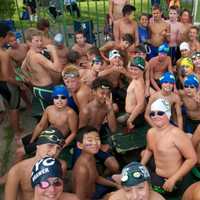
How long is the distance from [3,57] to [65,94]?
1.35 metres

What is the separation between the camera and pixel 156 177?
452 cm

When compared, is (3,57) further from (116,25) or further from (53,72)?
(116,25)

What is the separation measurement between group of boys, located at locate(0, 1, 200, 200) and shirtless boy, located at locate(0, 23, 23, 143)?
16 mm

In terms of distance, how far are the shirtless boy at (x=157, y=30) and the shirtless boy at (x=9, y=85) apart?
3.26 meters

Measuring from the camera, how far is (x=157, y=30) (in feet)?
27.3

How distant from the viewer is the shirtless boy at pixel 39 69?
6.59m

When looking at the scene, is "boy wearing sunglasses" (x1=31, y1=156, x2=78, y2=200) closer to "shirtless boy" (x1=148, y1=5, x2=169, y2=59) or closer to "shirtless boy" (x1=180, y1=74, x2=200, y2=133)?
"shirtless boy" (x1=180, y1=74, x2=200, y2=133)

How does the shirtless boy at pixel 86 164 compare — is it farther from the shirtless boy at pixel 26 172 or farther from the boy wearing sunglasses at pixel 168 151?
the boy wearing sunglasses at pixel 168 151

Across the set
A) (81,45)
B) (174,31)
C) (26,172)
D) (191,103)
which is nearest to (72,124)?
(26,172)

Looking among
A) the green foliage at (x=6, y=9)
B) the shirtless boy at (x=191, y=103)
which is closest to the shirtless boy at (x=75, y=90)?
the shirtless boy at (x=191, y=103)

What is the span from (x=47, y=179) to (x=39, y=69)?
372cm

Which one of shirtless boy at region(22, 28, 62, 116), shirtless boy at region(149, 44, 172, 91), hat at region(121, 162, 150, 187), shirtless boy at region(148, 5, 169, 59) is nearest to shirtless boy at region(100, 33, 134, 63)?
shirtless boy at region(149, 44, 172, 91)

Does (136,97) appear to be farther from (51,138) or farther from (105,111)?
(51,138)

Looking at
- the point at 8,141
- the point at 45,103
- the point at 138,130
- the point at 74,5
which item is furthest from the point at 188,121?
the point at 74,5
